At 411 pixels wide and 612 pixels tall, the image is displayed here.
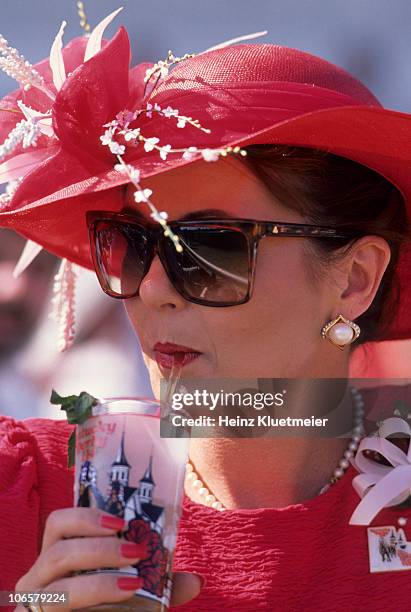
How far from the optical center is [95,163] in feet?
6.58

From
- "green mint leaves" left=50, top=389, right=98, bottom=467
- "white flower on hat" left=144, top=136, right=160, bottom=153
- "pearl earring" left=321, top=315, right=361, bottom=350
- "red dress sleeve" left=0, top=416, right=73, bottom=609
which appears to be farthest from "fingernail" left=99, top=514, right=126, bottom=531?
"pearl earring" left=321, top=315, right=361, bottom=350

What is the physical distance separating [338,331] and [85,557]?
92 centimetres

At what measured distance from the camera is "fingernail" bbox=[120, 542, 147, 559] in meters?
1.40

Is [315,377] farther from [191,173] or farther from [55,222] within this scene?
[55,222]

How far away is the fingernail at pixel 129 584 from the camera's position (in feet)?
4.58

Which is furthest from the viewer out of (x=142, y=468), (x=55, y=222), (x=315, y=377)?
(x=55, y=222)

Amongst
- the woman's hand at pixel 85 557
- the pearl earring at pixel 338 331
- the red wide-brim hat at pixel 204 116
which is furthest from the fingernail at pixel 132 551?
the pearl earring at pixel 338 331

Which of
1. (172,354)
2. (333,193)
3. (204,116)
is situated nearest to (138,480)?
(172,354)

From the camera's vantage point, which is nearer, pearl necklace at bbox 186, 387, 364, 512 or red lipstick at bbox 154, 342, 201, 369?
red lipstick at bbox 154, 342, 201, 369

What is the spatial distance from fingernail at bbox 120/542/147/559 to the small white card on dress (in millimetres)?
714

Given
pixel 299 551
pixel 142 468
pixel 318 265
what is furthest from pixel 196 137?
pixel 299 551

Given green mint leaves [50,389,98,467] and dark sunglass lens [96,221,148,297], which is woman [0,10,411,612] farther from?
green mint leaves [50,389,98,467]

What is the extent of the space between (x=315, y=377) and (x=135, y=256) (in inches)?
19.4

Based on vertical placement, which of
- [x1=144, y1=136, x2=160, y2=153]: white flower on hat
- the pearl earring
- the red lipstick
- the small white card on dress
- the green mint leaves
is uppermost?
[x1=144, y1=136, x2=160, y2=153]: white flower on hat
